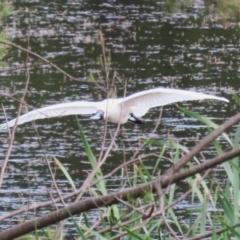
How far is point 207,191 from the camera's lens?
145 inches

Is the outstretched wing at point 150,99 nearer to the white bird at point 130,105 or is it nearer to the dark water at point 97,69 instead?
the white bird at point 130,105

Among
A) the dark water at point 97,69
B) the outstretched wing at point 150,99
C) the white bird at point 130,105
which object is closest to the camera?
the white bird at point 130,105

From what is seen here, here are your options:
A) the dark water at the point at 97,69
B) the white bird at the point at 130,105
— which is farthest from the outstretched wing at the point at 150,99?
A: the dark water at the point at 97,69

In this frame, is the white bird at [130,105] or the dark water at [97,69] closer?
the white bird at [130,105]

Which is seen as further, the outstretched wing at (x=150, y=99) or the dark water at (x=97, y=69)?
the dark water at (x=97, y=69)

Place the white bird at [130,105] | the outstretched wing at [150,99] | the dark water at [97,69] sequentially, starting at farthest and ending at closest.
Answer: the dark water at [97,69] < the outstretched wing at [150,99] < the white bird at [130,105]

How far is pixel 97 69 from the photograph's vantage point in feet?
64.2

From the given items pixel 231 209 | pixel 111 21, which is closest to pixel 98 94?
pixel 111 21

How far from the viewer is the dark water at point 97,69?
14117 mm

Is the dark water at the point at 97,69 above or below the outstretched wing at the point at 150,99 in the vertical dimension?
below

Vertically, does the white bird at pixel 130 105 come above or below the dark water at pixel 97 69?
above

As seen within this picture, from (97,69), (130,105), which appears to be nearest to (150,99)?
(130,105)

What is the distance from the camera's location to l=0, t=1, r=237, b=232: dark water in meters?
14.1

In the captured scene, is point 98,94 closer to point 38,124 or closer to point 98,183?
point 38,124
